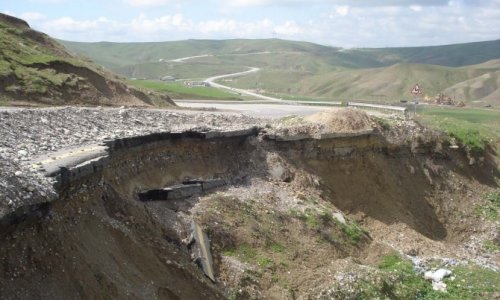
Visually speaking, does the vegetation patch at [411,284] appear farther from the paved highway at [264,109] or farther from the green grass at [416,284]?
the paved highway at [264,109]

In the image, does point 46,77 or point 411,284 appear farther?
point 46,77

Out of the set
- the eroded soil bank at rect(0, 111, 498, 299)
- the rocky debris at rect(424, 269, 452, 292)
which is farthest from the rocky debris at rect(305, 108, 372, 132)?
the rocky debris at rect(424, 269, 452, 292)

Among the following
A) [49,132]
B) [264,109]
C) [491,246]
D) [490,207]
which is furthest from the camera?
[264,109]

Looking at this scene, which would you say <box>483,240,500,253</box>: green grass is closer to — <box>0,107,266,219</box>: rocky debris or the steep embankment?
<box>0,107,266,219</box>: rocky debris

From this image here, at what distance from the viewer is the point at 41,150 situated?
13.0m

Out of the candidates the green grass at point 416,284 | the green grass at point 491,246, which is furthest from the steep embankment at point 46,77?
the green grass at point 491,246

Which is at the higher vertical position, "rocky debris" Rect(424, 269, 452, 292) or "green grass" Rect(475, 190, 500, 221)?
"green grass" Rect(475, 190, 500, 221)

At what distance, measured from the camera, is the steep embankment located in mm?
26781

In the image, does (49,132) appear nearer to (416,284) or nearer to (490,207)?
(416,284)

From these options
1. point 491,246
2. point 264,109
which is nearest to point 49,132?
point 491,246

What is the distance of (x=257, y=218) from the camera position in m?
17.0

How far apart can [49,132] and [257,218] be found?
20.8 ft

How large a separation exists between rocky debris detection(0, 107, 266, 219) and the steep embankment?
6.56 meters

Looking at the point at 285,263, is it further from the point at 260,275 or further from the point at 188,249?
the point at 188,249
